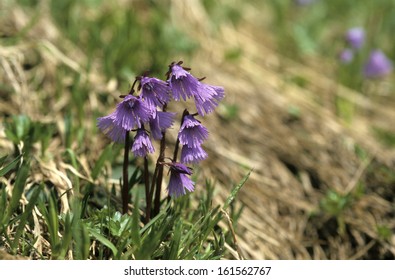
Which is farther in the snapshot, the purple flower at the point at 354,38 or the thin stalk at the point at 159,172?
the purple flower at the point at 354,38

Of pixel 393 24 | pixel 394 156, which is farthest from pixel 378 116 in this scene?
pixel 393 24

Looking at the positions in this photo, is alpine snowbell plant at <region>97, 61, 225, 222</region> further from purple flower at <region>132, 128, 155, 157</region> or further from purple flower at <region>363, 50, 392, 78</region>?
purple flower at <region>363, 50, 392, 78</region>

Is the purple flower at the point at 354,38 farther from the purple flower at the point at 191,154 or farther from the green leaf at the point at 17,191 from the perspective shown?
the green leaf at the point at 17,191

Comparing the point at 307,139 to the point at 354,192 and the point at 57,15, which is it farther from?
the point at 57,15

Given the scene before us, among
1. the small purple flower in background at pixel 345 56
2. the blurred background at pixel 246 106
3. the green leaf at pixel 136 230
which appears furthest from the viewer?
the small purple flower in background at pixel 345 56

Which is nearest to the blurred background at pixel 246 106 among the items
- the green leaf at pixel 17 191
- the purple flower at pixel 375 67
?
the purple flower at pixel 375 67

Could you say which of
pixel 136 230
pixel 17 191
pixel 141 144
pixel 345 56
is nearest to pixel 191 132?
pixel 141 144
